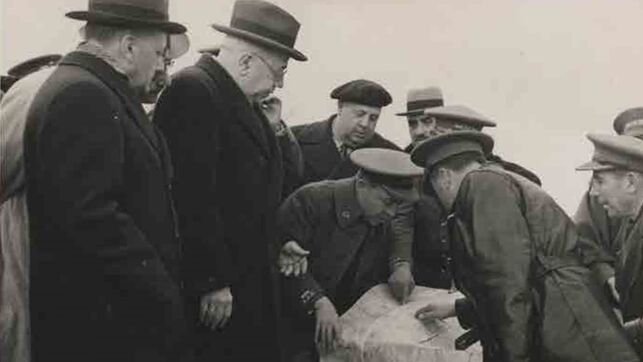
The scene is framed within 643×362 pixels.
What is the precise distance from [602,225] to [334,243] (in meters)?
1.61

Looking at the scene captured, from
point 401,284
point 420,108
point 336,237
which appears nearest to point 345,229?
point 336,237

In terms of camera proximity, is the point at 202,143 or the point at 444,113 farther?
the point at 444,113

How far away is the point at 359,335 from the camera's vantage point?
4.70 metres

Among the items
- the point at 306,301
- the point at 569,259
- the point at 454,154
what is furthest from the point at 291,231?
the point at 569,259

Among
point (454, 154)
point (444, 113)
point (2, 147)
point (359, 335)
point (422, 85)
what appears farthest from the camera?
point (422, 85)

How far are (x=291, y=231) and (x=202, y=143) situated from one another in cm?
153

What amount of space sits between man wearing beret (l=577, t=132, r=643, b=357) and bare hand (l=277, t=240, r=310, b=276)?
146 centimetres

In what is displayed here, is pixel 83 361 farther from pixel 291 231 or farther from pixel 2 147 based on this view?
pixel 291 231

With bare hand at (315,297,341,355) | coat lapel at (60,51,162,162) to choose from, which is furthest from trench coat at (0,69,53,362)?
bare hand at (315,297,341,355)

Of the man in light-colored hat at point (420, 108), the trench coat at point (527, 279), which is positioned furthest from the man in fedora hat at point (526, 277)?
the man in light-colored hat at point (420, 108)

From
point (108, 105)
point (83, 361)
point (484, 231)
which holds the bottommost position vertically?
point (83, 361)

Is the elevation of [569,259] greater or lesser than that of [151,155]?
lesser

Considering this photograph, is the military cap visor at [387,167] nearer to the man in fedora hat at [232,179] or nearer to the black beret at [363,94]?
the black beret at [363,94]

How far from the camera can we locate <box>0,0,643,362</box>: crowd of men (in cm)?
308
